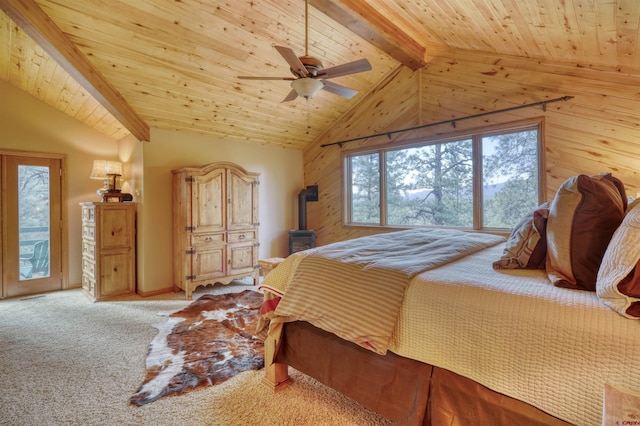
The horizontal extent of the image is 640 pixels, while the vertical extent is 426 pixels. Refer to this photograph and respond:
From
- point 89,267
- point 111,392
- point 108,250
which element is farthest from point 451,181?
point 89,267

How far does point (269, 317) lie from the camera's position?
1940mm

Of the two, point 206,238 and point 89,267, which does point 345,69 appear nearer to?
point 206,238

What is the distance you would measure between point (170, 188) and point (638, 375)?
15.3 ft

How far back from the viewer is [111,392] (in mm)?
1982

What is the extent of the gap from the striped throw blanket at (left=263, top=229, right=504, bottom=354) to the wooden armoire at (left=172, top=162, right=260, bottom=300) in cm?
238

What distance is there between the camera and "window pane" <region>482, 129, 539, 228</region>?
3.61 m

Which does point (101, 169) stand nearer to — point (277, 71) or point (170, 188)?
point (170, 188)

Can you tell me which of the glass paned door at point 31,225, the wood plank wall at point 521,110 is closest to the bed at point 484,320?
the wood plank wall at point 521,110

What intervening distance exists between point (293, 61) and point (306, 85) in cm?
20

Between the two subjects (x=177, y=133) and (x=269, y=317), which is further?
(x=177, y=133)

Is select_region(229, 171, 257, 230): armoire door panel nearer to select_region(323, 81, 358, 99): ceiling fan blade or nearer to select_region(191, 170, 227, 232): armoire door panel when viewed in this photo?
select_region(191, 170, 227, 232): armoire door panel

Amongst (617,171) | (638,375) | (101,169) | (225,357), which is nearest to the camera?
(638,375)

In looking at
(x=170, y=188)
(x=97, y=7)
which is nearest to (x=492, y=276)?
(x=97, y=7)

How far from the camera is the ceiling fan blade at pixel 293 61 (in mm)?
2197
